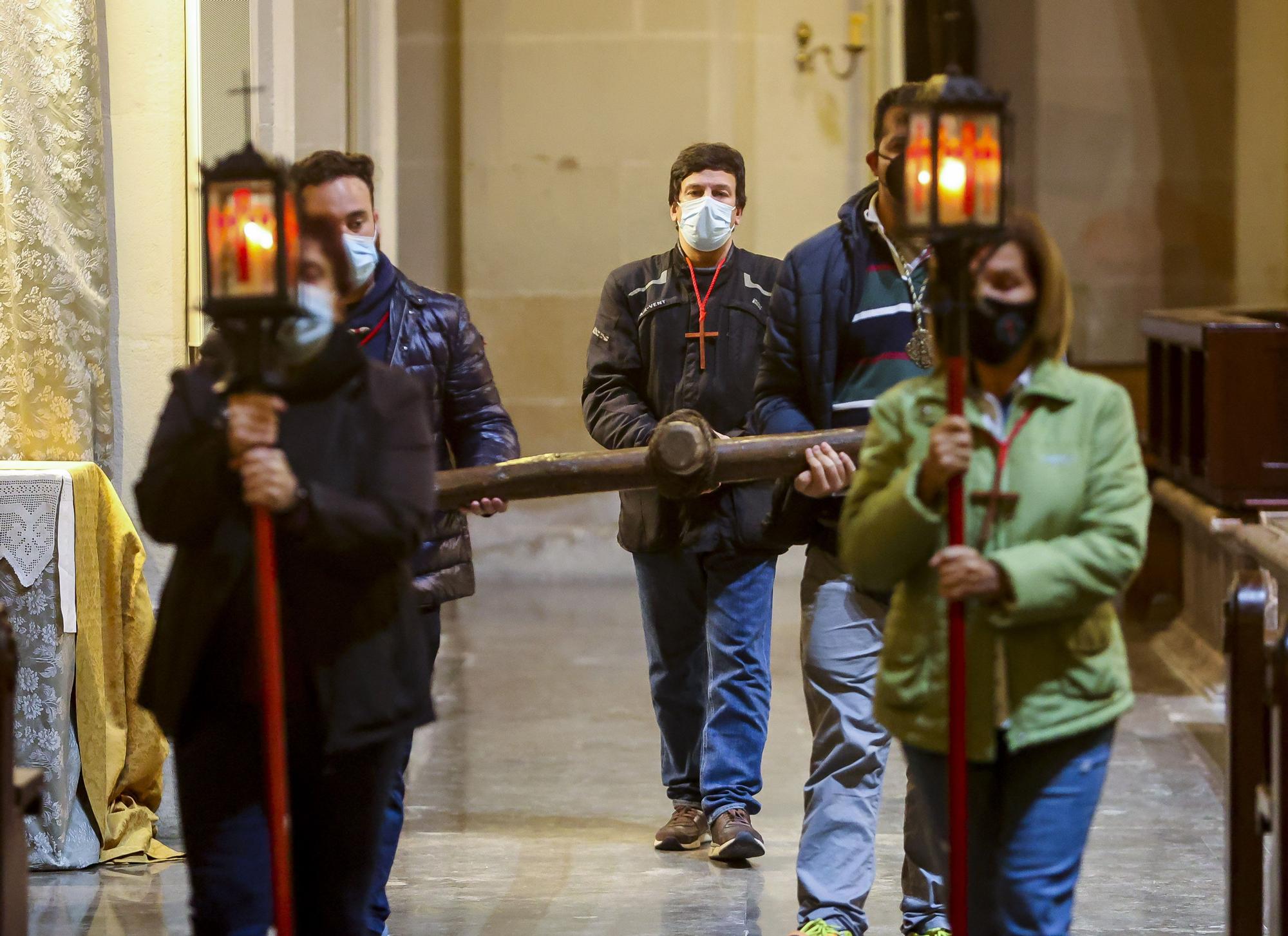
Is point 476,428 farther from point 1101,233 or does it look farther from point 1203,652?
point 1101,233

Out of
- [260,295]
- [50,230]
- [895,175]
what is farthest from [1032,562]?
[50,230]

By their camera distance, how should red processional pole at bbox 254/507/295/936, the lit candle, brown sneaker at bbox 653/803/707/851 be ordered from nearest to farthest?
red processional pole at bbox 254/507/295/936 → brown sneaker at bbox 653/803/707/851 → the lit candle

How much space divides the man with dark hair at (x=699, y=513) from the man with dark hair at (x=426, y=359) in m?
0.83

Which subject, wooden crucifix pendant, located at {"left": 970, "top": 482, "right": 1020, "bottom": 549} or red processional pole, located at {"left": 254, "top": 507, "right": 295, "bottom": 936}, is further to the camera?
wooden crucifix pendant, located at {"left": 970, "top": 482, "right": 1020, "bottom": 549}

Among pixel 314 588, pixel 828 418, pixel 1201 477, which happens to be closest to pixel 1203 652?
pixel 1201 477

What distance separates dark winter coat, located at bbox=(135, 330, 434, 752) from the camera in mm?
2826

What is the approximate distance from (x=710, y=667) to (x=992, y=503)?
2.58 m

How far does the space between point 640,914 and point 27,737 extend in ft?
6.07

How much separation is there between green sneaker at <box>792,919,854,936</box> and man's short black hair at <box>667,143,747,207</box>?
7.46 feet

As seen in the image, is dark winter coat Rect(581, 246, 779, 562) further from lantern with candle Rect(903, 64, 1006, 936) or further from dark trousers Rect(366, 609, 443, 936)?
lantern with candle Rect(903, 64, 1006, 936)

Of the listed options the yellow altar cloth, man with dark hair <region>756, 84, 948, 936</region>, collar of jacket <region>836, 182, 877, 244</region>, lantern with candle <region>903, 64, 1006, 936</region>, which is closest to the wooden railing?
man with dark hair <region>756, 84, 948, 936</region>

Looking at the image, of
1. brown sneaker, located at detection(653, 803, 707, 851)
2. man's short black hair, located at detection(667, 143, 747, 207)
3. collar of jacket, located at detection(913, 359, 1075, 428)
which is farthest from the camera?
man's short black hair, located at detection(667, 143, 747, 207)

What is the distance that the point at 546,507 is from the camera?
1107cm

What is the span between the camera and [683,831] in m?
5.30
